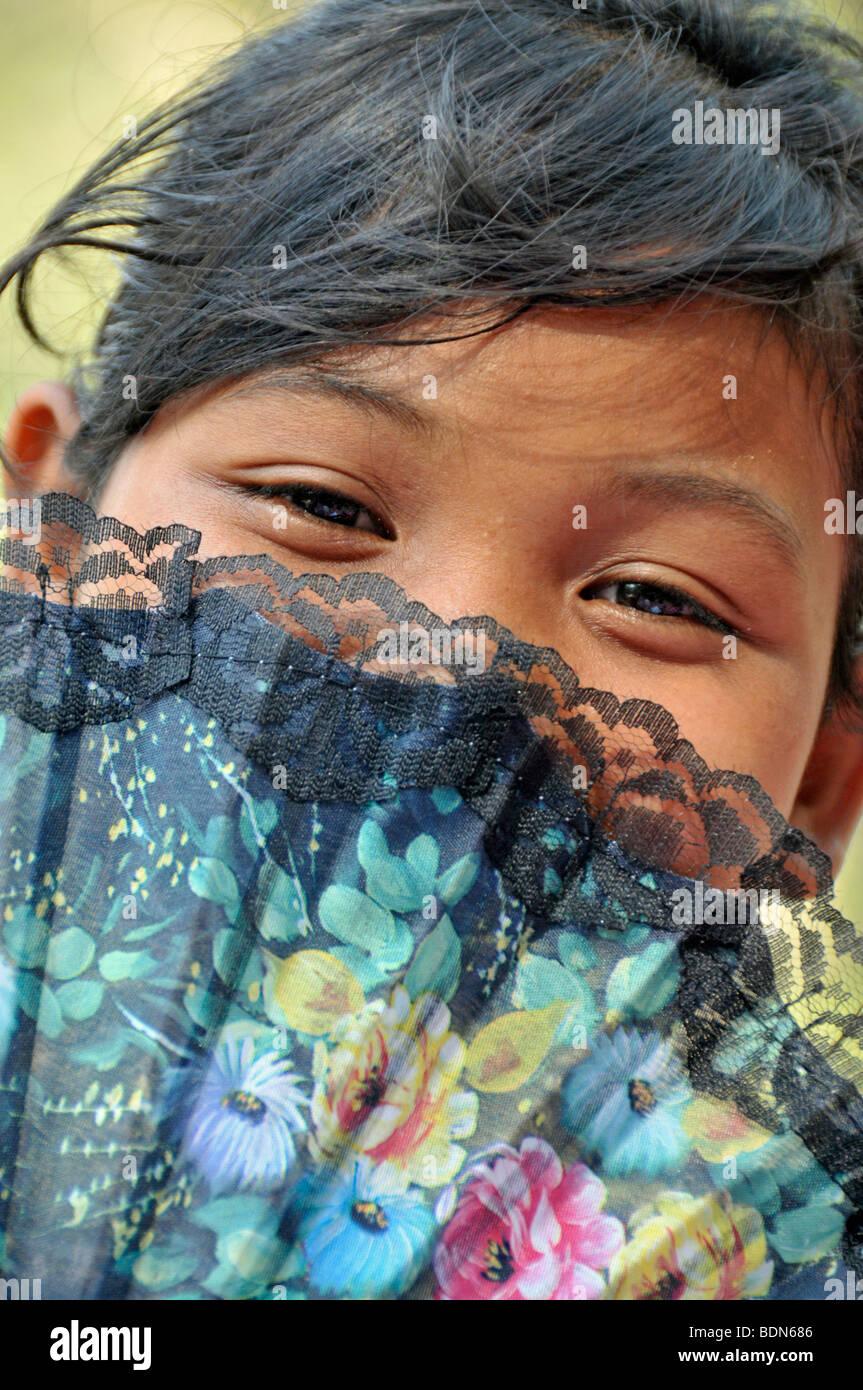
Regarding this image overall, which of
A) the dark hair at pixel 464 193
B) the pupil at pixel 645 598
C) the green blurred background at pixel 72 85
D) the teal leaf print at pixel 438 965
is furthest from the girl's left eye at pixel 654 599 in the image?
the green blurred background at pixel 72 85

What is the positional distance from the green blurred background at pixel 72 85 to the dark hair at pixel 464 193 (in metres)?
0.24

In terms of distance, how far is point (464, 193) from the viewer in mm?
917

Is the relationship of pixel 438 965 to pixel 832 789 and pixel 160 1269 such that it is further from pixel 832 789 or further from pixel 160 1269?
pixel 832 789

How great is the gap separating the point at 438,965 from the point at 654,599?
1.30 feet

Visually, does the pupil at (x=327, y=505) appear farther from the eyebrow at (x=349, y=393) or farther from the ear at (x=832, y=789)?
the ear at (x=832, y=789)

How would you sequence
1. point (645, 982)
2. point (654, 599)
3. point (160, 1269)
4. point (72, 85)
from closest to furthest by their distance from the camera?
point (160, 1269) → point (645, 982) → point (654, 599) → point (72, 85)

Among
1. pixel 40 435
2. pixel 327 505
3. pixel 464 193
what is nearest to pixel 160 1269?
pixel 327 505

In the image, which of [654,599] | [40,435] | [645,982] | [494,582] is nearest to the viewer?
[645,982]

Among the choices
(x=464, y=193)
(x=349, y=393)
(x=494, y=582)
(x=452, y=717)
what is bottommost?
(x=452, y=717)

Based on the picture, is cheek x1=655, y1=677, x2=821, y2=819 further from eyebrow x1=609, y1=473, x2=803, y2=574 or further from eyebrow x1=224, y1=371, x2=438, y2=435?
eyebrow x1=224, y1=371, x2=438, y2=435

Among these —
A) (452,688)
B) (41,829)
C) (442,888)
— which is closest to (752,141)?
(452,688)

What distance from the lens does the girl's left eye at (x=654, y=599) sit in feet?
3.05

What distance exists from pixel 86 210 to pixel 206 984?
887 millimetres

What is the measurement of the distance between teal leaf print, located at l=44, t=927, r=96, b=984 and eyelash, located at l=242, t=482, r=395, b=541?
1.23ft
